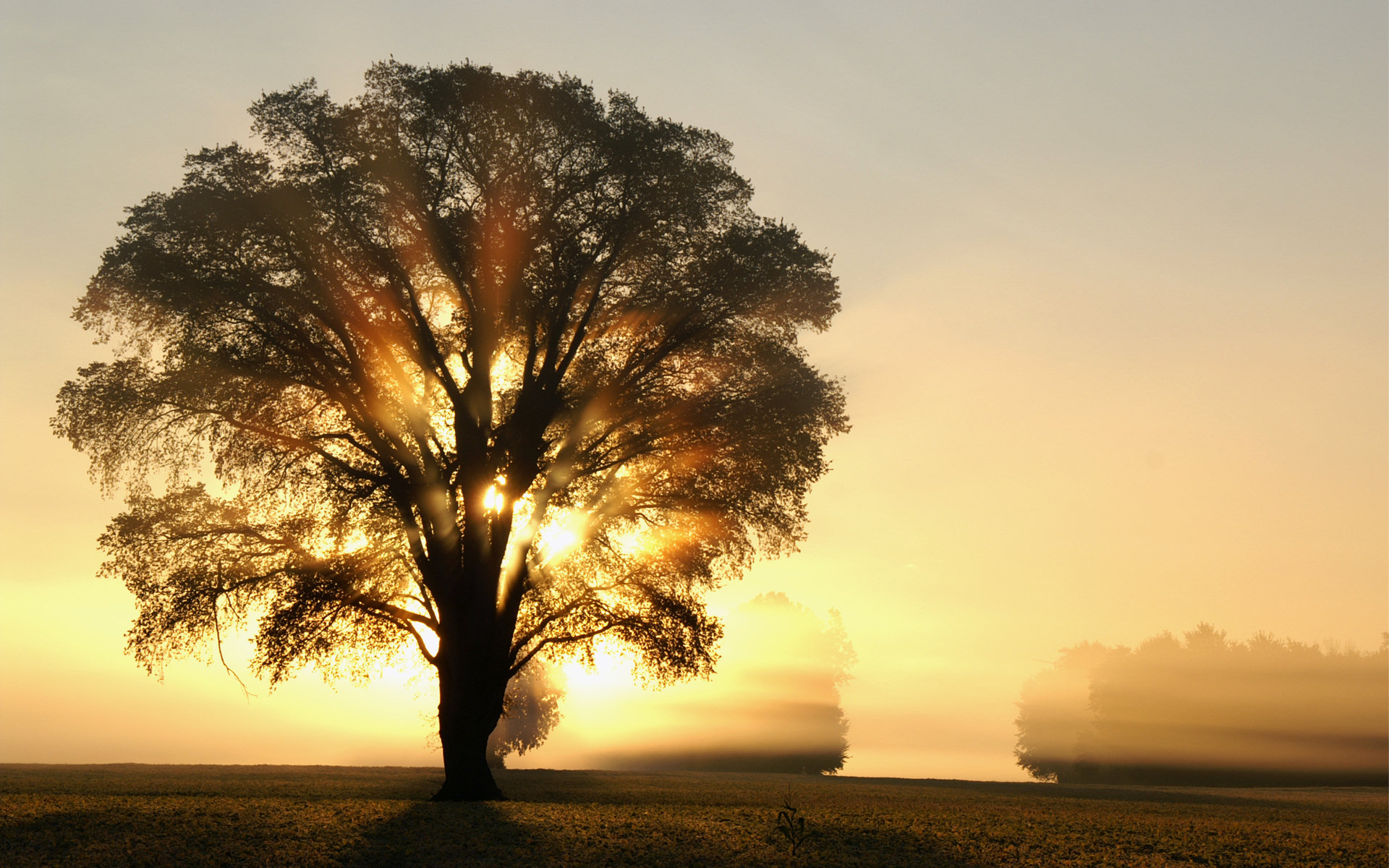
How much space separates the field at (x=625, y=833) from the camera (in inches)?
652

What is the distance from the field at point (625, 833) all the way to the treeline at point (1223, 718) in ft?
145

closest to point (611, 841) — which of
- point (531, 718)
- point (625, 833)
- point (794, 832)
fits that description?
point (625, 833)

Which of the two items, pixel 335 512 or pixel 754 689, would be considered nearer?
pixel 335 512

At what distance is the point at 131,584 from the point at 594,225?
14.5 metres

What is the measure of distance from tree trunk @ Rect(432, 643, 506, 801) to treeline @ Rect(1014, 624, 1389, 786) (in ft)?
181

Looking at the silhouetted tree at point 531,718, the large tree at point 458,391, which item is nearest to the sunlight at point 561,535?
the large tree at point 458,391

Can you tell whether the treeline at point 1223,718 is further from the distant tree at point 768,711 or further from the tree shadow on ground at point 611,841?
the tree shadow on ground at point 611,841

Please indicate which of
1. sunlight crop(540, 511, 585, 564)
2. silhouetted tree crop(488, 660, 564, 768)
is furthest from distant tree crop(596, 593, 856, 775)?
sunlight crop(540, 511, 585, 564)

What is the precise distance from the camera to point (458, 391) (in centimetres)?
2650

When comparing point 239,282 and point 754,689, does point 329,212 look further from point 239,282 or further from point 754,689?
point 754,689

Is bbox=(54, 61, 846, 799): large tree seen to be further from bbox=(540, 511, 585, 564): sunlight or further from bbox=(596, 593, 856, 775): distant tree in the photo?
bbox=(596, 593, 856, 775): distant tree

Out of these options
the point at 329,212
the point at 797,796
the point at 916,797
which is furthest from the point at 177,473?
the point at 916,797

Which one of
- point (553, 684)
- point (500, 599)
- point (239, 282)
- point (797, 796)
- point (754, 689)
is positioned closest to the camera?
point (239, 282)

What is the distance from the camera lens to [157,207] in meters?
25.5
